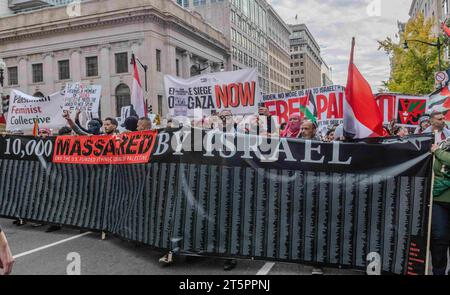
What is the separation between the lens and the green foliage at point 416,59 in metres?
29.2

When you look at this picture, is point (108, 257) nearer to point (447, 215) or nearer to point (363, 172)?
point (363, 172)

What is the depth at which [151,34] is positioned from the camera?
46.3 meters

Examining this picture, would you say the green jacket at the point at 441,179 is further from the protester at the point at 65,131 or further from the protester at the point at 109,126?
the protester at the point at 65,131

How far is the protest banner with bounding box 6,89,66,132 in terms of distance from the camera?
32.3 feet

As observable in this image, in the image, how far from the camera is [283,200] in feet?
15.8

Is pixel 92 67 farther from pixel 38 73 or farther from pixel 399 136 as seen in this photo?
pixel 399 136

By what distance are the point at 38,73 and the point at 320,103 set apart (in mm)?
51165

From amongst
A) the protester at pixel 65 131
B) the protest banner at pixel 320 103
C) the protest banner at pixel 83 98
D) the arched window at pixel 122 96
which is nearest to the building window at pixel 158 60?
the arched window at pixel 122 96

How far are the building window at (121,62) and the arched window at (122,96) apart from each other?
1.69 meters

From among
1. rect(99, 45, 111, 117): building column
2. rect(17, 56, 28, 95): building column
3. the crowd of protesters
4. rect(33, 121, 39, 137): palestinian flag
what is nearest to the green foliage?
the crowd of protesters

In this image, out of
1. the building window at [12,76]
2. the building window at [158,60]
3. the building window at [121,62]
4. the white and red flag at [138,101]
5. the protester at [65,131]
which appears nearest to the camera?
the protester at [65,131]

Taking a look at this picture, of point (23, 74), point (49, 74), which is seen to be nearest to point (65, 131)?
point (49, 74)

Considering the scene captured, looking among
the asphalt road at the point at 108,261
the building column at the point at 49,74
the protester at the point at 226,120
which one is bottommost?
the asphalt road at the point at 108,261

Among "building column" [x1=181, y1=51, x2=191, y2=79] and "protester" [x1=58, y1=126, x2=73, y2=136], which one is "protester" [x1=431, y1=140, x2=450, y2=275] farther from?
"building column" [x1=181, y1=51, x2=191, y2=79]
